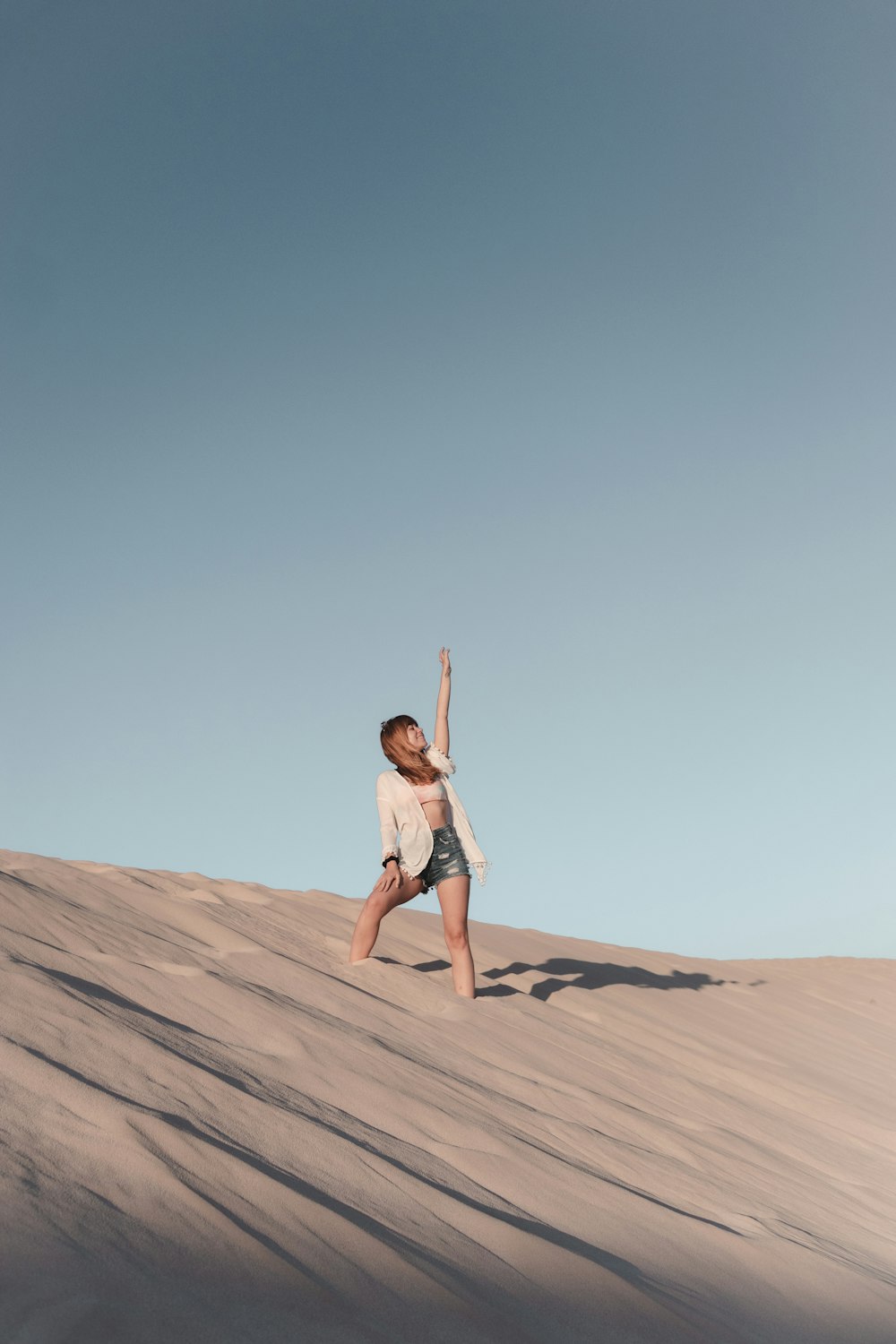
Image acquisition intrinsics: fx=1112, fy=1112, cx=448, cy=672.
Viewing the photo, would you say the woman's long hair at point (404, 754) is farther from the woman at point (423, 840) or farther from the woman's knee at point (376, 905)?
the woman's knee at point (376, 905)

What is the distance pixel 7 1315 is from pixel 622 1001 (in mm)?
5944

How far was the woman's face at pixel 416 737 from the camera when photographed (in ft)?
19.0

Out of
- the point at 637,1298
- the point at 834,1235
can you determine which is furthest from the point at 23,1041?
the point at 834,1235

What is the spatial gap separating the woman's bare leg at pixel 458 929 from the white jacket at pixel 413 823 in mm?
154

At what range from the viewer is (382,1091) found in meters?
3.36

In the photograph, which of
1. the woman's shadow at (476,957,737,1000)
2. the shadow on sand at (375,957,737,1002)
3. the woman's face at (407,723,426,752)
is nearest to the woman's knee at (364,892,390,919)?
the shadow on sand at (375,957,737,1002)

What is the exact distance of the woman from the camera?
5621 millimetres

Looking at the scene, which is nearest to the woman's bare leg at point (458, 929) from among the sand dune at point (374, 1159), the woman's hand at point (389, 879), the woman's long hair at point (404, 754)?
the sand dune at point (374, 1159)

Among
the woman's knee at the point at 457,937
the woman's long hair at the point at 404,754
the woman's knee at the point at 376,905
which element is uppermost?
the woman's long hair at the point at 404,754

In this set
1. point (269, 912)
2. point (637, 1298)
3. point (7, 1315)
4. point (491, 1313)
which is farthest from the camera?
point (269, 912)

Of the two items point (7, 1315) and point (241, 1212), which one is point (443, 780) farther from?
point (7, 1315)

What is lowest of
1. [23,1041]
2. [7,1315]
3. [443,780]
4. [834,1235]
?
[834,1235]

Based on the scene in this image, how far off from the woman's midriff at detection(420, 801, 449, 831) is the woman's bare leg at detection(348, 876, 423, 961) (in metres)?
0.30

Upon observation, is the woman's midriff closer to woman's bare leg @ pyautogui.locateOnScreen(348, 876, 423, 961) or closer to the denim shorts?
the denim shorts
